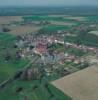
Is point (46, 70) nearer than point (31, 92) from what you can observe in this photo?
No

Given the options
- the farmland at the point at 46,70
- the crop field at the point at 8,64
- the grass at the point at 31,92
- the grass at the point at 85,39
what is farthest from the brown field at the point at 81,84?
the grass at the point at 85,39

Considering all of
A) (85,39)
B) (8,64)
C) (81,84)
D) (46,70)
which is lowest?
(85,39)

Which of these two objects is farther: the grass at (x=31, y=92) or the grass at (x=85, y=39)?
the grass at (x=85, y=39)

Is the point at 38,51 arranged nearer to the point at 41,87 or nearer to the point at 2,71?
the point at 2,71

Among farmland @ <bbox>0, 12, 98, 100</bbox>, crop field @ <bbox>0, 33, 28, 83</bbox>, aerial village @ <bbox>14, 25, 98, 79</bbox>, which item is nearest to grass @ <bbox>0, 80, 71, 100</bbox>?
farmland @ <bbox>0, 12, 98, 100</bbox>

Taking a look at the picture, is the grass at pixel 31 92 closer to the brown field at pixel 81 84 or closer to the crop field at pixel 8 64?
the brown field at pixel 81 84

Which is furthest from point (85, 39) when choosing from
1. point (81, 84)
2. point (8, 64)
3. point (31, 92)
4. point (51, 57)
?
point (31, 92)

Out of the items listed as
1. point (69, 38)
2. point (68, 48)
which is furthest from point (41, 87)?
point (69, 38)

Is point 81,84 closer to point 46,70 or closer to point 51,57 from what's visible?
point 46,70

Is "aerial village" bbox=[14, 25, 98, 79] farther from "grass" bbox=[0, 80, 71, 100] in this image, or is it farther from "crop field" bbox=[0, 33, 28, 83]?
"grass" bbox=[0, 80, 71, 100]

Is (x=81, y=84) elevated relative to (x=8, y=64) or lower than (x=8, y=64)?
elevated
